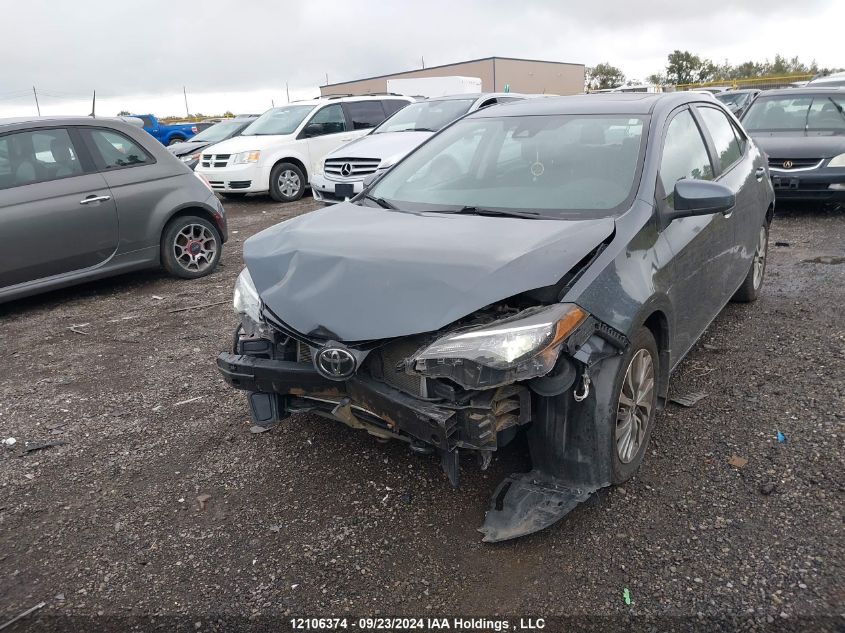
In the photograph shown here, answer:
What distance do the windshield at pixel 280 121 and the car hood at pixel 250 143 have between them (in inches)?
8.7

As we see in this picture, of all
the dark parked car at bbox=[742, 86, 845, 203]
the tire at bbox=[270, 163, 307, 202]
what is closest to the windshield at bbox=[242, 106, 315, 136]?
the tire at bbox=[270, 163, 307, 202]

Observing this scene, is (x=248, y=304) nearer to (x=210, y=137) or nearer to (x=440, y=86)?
(x=210, y=137)

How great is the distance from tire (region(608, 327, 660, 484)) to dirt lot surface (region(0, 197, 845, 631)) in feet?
0.63

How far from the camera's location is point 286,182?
12.7m

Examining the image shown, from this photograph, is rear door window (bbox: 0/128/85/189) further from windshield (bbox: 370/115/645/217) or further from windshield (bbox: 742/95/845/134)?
windshield (bbox: 742/95/845/134)

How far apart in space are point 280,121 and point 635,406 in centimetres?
1175

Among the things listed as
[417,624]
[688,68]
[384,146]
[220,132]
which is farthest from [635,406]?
[688,68]

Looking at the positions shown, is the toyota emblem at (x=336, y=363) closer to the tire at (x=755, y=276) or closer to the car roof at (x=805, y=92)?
the tire at (x=755, y=276)

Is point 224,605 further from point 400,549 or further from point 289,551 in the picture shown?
point 400,549

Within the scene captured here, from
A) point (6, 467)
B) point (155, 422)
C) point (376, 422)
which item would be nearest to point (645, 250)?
point (376, 422)

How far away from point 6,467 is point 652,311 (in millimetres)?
3379

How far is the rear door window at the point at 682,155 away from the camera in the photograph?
11.2 ft

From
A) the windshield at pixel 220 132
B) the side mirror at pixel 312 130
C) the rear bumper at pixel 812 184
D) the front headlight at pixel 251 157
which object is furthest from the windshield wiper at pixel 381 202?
the windshield at pixel 220 132

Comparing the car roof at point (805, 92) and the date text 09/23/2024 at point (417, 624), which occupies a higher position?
the car roof at point (805, 92)
